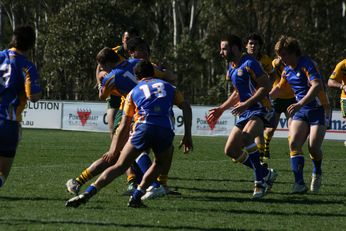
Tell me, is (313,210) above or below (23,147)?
above

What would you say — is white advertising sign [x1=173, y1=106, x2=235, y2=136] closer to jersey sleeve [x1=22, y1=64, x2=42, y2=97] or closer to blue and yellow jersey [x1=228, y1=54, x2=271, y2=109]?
blue and yellow jersey [x1=228, y1=54, x2=271, y2=109]

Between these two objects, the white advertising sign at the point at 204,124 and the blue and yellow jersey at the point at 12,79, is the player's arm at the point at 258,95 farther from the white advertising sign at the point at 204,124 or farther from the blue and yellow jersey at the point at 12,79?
the white advertising sign at the point at 204,124

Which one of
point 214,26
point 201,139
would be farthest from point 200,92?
point 201,139

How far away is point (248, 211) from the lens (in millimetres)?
10570

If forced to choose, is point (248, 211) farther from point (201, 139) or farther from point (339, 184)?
point (201, 139)

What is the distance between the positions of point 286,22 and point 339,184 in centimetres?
3566

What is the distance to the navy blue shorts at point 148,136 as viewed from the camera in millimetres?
10117

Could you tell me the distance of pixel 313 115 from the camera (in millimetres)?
12531

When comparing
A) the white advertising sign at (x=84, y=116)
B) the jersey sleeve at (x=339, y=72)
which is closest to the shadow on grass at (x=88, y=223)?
the jersey sleeve at (x=339, y=72)

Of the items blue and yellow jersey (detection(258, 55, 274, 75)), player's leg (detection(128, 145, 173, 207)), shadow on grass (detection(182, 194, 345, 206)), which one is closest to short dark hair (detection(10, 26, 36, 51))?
player's leg (detection(128, 145, 173, 207))

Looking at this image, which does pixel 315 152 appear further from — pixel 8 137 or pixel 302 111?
pixel 8 137

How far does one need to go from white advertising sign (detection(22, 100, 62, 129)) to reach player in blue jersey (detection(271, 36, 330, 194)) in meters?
21.1

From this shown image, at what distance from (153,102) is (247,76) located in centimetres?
226

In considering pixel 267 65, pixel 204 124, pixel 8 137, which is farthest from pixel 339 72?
pixel 204 124
